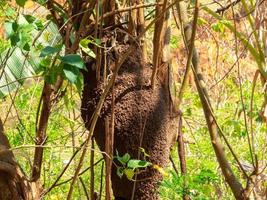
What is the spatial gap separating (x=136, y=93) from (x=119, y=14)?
8.7 inches

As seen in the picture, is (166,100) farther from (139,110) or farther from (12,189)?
(12,189)

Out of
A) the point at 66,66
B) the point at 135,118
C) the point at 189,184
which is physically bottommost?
the point at 189,184

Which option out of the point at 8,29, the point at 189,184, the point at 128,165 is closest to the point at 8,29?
the point at 8,29

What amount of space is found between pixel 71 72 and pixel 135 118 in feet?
1.44

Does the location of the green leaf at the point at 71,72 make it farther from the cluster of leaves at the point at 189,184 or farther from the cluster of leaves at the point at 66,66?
the cluster of leaves at the point at 189,184

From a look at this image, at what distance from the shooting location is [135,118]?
5.35ft

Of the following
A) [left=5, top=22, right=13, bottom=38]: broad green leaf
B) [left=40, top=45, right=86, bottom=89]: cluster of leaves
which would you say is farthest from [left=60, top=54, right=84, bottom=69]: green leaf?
[left=5, top=22, right=13, bottom=38]: broad green leaf

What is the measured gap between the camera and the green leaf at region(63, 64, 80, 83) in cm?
122

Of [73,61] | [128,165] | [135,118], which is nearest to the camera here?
[73,61]

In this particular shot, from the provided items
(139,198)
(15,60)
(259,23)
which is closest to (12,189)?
(139,198)

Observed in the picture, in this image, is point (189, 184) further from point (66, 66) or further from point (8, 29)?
point (8, 29)

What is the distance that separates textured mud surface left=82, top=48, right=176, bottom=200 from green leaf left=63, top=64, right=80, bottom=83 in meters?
0.38

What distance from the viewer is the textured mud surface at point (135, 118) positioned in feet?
5.32

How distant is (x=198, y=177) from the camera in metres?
1.51
